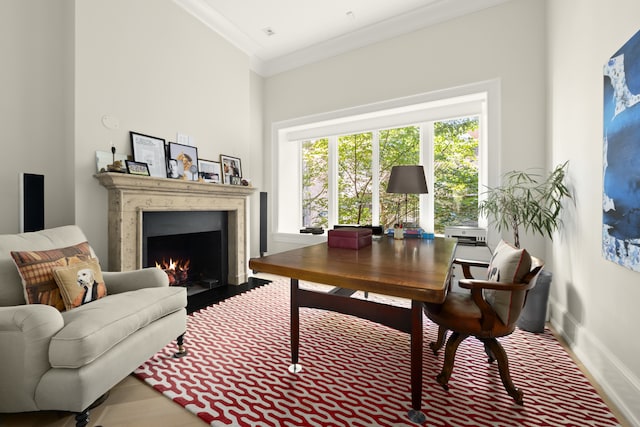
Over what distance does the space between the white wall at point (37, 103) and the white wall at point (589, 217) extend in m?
3.96

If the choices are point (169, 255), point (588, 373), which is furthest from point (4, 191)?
point (588, 373)

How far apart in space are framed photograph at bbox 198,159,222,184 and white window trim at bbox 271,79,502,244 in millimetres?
1075

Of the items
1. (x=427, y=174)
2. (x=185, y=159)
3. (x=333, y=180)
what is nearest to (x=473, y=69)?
(x=427, y=174)

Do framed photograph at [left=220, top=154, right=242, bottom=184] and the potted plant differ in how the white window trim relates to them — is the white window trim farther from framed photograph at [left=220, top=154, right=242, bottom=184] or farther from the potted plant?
framed photograph at [left=220, top=154, right=242, bottom=184]

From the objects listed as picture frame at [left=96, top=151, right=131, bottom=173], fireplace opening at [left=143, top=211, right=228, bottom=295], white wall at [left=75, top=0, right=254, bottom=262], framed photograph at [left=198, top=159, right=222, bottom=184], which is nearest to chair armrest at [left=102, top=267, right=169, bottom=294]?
white wall at [left=75, top=0, right=254, bottom=262]

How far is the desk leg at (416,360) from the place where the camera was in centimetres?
138

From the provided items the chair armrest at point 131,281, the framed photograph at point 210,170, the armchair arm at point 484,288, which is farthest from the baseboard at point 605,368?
the framed photograph at point 210,170

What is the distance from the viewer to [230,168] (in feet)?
12.8

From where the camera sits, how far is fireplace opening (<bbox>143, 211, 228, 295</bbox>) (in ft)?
10.2

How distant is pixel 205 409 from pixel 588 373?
2339mm

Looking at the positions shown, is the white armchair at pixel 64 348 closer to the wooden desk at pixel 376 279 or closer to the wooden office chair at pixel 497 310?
the wooden desk at pixel 376 279

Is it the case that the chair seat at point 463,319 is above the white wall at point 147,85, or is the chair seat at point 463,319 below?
below

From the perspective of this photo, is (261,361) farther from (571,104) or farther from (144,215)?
(571,104)

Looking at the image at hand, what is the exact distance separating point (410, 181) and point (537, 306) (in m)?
1.51
